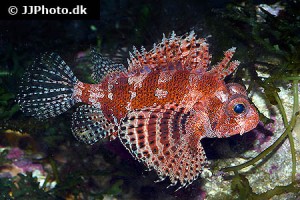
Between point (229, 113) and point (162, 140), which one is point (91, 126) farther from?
point (229, 113)

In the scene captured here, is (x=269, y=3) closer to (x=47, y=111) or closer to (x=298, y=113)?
(x=298, y=113)

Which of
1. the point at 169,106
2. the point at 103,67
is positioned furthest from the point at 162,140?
the point at 103,67

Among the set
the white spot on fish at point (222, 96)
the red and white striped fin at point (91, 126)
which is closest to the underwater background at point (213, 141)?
the white spot on fish at point (222, 96)

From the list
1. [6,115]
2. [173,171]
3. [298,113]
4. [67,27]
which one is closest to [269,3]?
[298,113]

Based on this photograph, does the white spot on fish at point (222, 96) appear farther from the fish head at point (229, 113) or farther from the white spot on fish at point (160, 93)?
the white spot on fish at point (160, 93)

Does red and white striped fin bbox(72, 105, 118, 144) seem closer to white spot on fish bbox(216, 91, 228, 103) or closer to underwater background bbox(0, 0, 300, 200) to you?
underwater background bbox(0, 0, 300, 200)

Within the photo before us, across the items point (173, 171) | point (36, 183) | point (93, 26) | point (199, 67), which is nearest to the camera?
point (173, 171)
